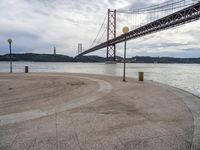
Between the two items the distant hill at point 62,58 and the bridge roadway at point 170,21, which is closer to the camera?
the bridge roadway at point 170,21

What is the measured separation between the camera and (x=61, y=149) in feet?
8.72

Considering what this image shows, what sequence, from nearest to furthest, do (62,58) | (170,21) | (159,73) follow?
1. (159,73)
2. (170,21)
3. (62,58)

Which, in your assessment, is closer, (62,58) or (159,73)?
(159,73)

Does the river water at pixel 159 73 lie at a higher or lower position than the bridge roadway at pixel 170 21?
lower

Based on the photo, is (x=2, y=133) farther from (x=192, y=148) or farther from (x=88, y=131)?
(x=192, y=148)

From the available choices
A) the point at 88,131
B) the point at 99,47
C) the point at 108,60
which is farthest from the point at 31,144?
the point at 108,60

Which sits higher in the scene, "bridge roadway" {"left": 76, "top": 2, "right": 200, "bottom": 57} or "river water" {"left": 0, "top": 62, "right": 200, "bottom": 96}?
"bridge roadway" {"left": 76, "top": 2, "right": 200, "bottom": 57}

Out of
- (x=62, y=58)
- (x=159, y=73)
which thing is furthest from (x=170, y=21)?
(x=62, y=58)

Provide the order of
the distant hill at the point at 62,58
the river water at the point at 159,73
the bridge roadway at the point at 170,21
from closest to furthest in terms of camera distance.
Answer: the river water at the point at 159,73, the bridge roadway at the point at 170,21, the distant hill at the point at 62,58

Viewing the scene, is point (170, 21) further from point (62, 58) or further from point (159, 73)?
point (62, 58)

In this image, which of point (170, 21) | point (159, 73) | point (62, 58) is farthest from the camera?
point (62, 58)

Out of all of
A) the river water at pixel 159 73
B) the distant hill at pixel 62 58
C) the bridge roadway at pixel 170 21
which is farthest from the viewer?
the distant hill at pixel 62 58

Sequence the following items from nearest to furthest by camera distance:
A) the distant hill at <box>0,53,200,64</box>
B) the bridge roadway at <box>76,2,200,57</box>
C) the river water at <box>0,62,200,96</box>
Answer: the river water at <box>0,62,200,96</box> < the bridge roadway at <box>76,2,200,57</box> < the distant hill at <box>0,53,200,64</box>

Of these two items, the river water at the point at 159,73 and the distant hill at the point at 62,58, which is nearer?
the river water at the point at 159,73
